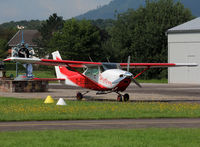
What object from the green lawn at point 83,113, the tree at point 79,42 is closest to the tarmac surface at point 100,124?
the green lawn at point 83,113

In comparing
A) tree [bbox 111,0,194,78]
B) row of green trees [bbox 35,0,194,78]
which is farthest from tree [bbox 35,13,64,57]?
tree [bbox 111,0,194,78]

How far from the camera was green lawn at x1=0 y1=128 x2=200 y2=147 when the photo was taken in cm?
1030

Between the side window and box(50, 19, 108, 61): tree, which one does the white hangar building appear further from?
the side window

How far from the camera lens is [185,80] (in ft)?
182

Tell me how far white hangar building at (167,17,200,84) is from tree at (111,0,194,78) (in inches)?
393

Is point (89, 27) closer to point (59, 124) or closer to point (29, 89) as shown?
point (29, 89)

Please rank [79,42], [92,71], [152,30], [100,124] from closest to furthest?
[100,124]
[92,71]
[152,30]
[79,42]

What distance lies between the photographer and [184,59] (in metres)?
55.4

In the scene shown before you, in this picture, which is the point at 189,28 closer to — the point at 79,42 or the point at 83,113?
the point at 79,42

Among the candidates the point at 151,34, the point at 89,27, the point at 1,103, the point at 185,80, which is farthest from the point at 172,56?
the point at 1,103

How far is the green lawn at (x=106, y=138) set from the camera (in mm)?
10297

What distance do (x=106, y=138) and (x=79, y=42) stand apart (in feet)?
213

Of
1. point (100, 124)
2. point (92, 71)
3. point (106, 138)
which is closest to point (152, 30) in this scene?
point (92, 71)

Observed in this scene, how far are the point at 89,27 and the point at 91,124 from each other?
63.7 m
